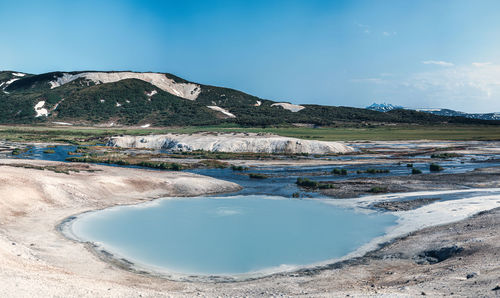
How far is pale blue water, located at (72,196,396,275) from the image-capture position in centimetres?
1817

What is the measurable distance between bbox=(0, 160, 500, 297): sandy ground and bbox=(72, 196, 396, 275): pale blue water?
1644 mm

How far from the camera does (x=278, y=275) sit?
16.1 metres

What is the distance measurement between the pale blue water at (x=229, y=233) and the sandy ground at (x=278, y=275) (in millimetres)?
1644

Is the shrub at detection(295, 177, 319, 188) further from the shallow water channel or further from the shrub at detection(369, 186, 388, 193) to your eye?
the shrub at detection(369, 186, 388, 193)

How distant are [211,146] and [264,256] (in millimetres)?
59222

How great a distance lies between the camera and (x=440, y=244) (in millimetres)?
18609

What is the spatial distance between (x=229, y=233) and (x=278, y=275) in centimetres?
665

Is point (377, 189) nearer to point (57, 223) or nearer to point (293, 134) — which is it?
point (57, 223)

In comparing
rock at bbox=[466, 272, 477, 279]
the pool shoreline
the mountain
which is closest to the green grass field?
the mountain

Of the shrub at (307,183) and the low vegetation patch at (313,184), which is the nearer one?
the low vegetation patch at (313,184)

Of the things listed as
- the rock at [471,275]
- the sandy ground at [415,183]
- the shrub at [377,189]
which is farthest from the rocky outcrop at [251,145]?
the rock at [471,275]

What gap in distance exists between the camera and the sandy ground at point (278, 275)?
12.7 metres

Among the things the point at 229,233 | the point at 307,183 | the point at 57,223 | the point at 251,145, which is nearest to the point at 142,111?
the point at 251,145

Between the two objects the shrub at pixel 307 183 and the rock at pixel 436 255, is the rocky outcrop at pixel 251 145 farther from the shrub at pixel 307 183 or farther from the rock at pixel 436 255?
the rock at pixel 436 255
